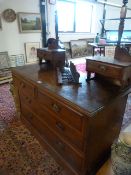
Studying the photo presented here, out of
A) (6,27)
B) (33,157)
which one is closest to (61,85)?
(33,157)

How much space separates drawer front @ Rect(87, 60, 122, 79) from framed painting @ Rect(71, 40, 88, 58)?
12.9ft

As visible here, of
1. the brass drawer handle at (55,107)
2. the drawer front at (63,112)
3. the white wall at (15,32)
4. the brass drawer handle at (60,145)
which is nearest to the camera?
the drawer front at (63,112)

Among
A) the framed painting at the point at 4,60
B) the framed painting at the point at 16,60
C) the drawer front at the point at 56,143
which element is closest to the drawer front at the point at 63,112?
the drawer front at the point at 56,143

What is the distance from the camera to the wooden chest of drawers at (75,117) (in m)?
0.92

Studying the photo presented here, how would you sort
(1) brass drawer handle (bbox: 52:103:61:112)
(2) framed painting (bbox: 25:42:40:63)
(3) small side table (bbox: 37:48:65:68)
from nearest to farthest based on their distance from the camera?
(1) brass drawer handle (bbox: 52:103:61:112) < (3) small side table (bbox: 37:48:65:68) < (2) framed painting (bbox: 25:42:40:63)

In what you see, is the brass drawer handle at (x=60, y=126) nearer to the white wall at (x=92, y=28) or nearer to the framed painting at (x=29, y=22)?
the framed painting at (x=29, y=22)

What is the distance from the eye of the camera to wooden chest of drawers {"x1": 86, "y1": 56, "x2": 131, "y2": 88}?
100 centimetres

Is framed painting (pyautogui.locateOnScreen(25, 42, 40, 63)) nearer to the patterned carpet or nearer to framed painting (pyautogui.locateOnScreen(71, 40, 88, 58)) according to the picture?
framed painting (pyautogui.locateOnScreen(71, 40, 88, 58))

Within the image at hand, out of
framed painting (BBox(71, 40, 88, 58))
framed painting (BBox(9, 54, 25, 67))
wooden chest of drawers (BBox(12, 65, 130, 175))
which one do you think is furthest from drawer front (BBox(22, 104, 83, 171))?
framed painting (BBox(71, 40, 88, 58))

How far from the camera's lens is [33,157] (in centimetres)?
140

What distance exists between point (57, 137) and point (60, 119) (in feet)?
0.73

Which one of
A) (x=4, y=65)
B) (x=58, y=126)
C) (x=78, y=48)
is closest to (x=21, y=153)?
(x=58, y=126)

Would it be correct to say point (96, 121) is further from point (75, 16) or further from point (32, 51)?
point (75, 16)

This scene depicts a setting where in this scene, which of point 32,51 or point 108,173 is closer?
point 108,173
